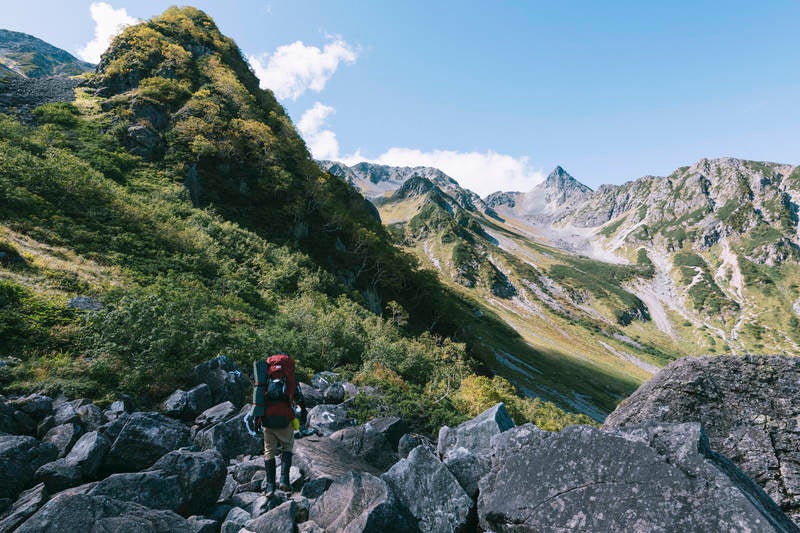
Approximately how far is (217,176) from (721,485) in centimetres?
4541

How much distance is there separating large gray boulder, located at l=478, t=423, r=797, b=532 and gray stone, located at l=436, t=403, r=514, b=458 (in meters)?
3.36

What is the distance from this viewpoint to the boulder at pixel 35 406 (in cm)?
844

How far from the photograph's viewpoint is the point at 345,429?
11.2 meters

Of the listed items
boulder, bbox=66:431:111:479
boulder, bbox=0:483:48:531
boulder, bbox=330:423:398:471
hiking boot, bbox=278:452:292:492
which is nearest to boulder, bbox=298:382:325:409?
boulder, bbox=330:423:398:471

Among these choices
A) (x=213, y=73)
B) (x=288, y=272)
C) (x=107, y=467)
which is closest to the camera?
(x=107, y=467)

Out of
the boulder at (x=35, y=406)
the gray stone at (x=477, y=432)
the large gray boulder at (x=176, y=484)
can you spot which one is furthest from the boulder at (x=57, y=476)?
the gray stone at (x=477, y=432)

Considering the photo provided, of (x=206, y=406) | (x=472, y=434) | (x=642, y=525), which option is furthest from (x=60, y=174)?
(x=642, y=525)

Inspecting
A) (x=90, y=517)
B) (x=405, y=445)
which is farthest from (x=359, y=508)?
(x=405, y=445)

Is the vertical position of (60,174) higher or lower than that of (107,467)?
higher

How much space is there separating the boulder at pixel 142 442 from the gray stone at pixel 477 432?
728 centimetres

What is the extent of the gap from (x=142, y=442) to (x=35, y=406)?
3.41m

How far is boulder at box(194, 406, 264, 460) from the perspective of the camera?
361 inches

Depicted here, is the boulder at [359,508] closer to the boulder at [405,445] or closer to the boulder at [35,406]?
the boulder at [405,445]

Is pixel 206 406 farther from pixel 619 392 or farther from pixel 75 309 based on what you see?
pixel 619 392
